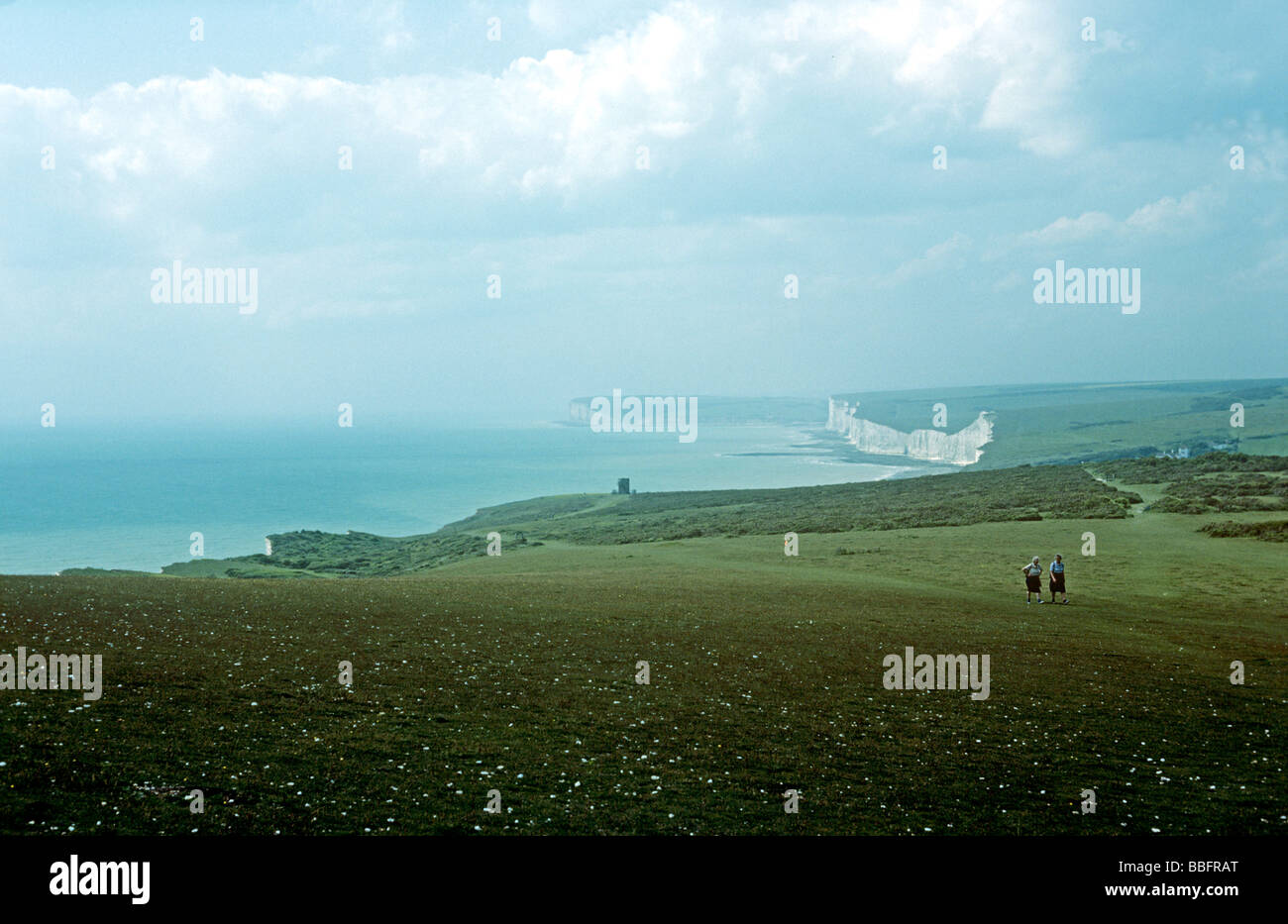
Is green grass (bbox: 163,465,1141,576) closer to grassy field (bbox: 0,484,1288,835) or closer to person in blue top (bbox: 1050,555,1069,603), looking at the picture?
person in blue top (bbox: 1050,555,1069,603)

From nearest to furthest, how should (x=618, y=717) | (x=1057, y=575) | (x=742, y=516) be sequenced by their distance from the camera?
(x=618, y=717) → (x=1057, y=575) → (x=742, y=516)

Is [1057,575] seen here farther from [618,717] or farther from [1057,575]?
[618,717]

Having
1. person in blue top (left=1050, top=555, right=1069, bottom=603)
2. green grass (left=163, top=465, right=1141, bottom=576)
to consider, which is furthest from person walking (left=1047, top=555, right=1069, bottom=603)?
green grass (left=163, top=465, right=1141, bottom=576)

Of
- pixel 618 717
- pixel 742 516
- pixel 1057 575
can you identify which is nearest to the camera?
pixel 618 717

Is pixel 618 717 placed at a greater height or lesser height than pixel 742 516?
greater

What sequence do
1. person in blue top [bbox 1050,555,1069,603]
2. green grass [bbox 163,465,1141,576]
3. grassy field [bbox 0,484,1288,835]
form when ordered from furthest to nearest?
green grass [bbox 163,465,1141,576] → person in blue top [bbox 1050,555,1069,603] → grassy field [bbox 0,484,1288,835]

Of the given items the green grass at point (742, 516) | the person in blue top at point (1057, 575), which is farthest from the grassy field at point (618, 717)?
the green grass at point (742, 516)

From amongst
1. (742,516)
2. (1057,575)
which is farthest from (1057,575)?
(742,516)
